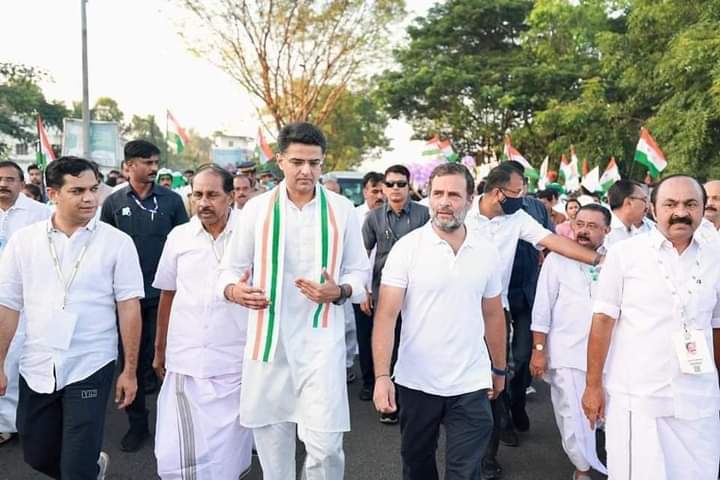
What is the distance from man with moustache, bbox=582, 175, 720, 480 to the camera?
2900 millimetres

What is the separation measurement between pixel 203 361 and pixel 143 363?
6.05 feet

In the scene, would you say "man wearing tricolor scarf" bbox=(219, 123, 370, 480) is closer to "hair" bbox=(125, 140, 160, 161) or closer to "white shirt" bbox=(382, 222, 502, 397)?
"white shirt" bbox=(382, 222, 502, 397)

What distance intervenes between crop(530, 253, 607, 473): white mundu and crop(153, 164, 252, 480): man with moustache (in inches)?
77.9

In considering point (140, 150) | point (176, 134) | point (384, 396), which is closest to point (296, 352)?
point (384, 396)

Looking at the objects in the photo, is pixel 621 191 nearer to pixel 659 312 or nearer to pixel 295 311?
pixel 659 312

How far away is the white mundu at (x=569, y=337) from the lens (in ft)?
12.9

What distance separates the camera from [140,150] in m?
4.96

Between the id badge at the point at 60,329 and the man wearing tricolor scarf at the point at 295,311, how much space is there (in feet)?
2.52

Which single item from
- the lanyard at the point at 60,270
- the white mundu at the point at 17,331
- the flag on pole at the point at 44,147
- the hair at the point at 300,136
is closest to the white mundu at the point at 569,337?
the hair at the point at 300,136

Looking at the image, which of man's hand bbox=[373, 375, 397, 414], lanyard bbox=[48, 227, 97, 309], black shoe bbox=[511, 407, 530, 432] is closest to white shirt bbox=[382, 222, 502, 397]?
man's hand bbox=[373, 375, 397, 414]

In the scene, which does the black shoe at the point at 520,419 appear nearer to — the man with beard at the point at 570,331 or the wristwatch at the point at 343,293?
the man with beard at the point at 570,331

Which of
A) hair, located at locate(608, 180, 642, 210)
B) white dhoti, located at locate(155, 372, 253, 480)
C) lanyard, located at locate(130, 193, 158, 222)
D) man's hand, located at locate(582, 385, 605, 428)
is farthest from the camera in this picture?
lanyard, located at locate(130, 193, 158, 222)

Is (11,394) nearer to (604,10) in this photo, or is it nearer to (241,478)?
(241,478)

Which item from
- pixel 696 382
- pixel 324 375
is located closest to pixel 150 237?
pixel 324 375
